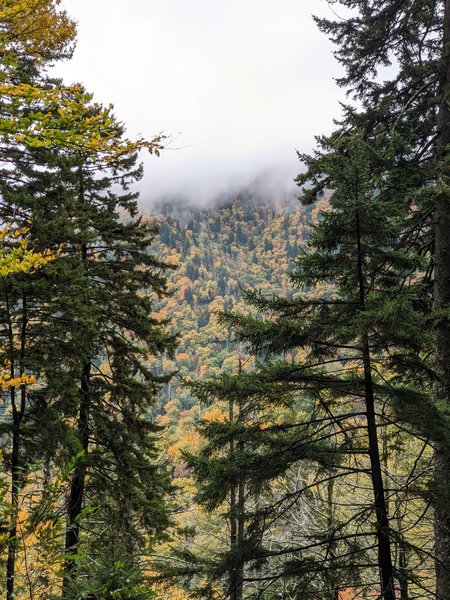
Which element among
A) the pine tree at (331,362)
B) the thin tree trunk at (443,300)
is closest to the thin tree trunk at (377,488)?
the pine tree at (331,362)

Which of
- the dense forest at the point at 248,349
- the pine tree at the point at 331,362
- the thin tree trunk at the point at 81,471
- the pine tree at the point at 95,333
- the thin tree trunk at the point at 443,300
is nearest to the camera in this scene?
the dense forest at the point at 248,349

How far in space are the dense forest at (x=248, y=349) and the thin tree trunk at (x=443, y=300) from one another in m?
0.03

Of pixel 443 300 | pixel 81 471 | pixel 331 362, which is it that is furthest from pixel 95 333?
pixel 443 300

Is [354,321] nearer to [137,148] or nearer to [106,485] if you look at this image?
[137,148]

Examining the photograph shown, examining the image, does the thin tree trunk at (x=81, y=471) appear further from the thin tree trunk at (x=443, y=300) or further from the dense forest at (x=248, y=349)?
the thin tree trunk at (x=443, y=300)

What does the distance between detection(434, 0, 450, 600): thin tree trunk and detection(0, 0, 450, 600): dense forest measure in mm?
30

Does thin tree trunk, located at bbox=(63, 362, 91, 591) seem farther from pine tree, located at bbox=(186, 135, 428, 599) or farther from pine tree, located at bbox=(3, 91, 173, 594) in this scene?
pine tree, located at bbox=(186, 135, 428, 599)

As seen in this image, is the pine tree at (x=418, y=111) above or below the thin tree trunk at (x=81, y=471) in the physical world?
above

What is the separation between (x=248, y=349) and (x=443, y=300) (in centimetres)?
338

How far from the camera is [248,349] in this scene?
16.4ft

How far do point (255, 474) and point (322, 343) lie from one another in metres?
1.71

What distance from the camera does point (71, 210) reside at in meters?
7.20

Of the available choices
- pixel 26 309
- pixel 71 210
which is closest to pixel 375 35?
pixel 71 210

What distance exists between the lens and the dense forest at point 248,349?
360cm
